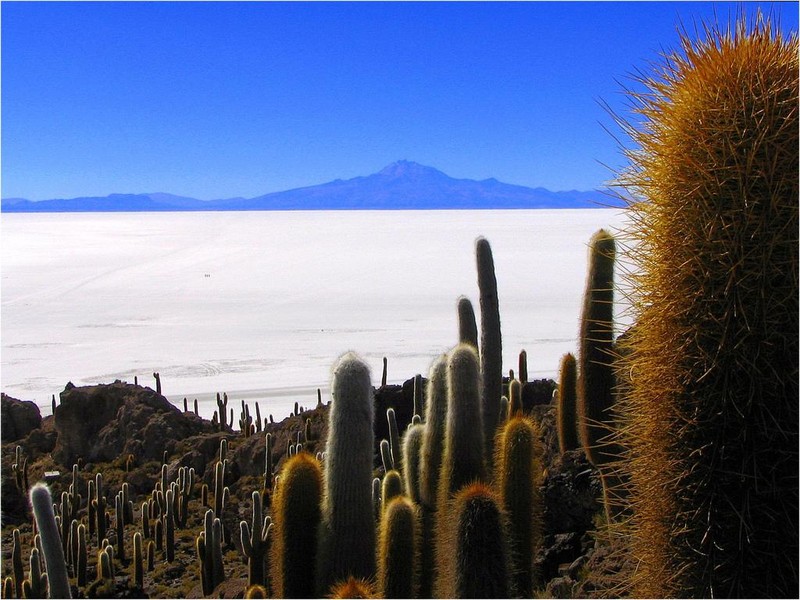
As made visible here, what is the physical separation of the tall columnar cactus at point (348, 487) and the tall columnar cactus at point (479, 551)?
84 cm

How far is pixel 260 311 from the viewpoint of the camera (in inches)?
1131

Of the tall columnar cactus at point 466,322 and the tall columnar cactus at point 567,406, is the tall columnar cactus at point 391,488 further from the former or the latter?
the tall columnar cactus at point 466,322

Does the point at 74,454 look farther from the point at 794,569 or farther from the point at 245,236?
the point at 245,236

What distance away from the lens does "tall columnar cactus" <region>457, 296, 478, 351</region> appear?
7320mm

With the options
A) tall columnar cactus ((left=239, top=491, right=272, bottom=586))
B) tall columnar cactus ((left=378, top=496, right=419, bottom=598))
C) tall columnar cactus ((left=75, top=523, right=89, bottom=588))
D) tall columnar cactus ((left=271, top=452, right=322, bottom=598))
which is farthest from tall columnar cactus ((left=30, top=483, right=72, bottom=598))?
tall columnar cactus ((left=75, top=523, right=89, bottom=588))

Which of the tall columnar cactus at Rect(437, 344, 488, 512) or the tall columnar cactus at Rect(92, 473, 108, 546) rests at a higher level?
the tall columnar cactus at Rect(437, 344, 488, 512)

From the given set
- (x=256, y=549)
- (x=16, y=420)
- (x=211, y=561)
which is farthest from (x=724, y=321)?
(x=16, y=420)

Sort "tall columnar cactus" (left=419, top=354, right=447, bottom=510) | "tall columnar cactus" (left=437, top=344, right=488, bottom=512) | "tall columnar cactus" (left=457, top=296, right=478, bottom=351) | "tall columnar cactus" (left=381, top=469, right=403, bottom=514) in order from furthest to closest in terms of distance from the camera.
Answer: "tall columnar cactus" (left=457, top=296, right=478, bottom=351), "tall columnar cactus" (left=419, top=354, right=447, bottom=510), "tall columnar cactus" (left=381, top=469, right=403, bottom=514), "tall columnar cactus" (left=437, top=344, right=488, bottom=512)

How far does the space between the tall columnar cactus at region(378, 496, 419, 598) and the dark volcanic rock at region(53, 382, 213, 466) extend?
738cm

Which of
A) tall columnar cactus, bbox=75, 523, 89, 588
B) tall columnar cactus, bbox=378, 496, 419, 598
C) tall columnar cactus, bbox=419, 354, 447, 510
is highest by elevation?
tall columnar cactus, bbox=419, 354, 447, 510

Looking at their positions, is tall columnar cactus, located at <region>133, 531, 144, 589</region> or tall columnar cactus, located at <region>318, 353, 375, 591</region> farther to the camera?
tall columnar cactus, located at <region>133, 531, 144, 589</region>

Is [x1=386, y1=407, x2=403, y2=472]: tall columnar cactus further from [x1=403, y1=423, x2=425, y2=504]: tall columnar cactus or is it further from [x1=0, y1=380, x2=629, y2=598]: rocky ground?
[x1=403, y1=423, x2=425, y2=504]: tall columnar cactus

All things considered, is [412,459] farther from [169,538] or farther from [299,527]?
[169,538]

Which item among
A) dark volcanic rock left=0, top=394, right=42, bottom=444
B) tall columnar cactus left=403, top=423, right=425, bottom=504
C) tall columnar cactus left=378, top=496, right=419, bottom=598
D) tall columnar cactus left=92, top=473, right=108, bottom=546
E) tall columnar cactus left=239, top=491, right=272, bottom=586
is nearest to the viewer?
tall columnar cactus left=378, top=496, right=419, bottom=598
